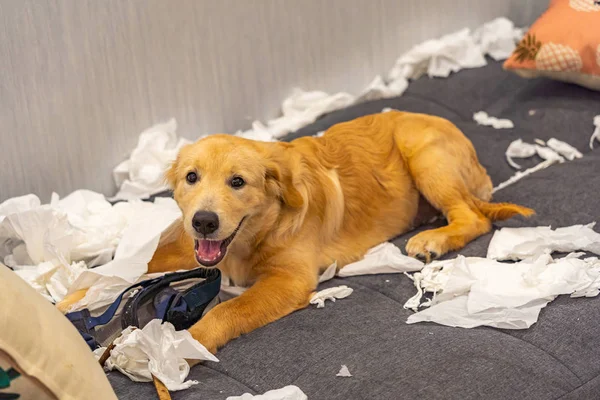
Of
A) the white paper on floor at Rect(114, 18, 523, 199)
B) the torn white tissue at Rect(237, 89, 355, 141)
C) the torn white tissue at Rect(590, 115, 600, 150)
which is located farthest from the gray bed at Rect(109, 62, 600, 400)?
the torn white tissue at Rect(237, 89, 355, 141)

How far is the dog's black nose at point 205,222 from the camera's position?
6.95ft

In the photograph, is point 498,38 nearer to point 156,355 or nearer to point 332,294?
point 332,294

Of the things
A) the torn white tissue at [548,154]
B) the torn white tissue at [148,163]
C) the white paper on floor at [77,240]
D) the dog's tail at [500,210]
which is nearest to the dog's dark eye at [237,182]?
the white paper on floor at [77,240]

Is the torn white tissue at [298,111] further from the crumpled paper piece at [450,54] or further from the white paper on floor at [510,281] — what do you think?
the white paper on floor at [510,281]

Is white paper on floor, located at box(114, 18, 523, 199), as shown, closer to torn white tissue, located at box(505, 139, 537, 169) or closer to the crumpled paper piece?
the crumpled paper piece

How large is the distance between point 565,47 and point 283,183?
168 cm

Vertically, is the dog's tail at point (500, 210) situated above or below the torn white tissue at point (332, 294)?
above

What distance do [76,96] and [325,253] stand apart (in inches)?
47.3

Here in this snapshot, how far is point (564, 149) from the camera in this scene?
3.22 metres

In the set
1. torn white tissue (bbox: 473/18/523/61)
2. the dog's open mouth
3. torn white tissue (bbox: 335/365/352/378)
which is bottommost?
torn white tissue (bbox: 335/365/352/378)

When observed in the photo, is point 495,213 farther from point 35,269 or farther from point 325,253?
point 35,269

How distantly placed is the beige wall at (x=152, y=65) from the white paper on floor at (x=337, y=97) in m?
0.07

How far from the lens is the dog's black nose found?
2119 millimetres

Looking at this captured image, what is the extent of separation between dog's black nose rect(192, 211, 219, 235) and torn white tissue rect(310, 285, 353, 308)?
15.5 inches
